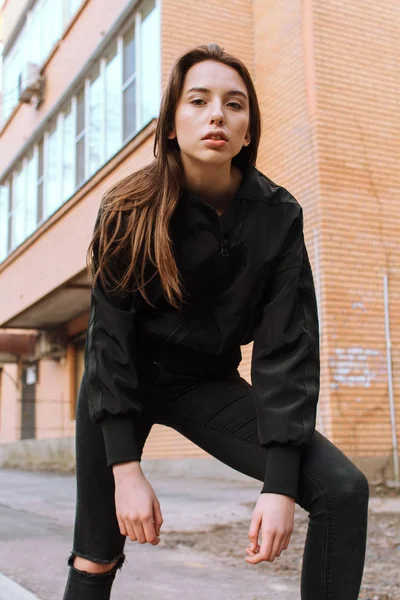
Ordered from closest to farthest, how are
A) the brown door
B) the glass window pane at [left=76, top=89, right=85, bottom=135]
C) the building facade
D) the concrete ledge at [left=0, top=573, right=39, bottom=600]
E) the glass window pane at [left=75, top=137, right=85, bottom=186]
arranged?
→ the concrete ledge at [left=0, top=573, right=39, bottom=600] → the building facade → the glass window pane at [left=75, top=137, right=85, bottom=186] → the glass window pane at [left=76, top=89, right=85, bottom=135] → the brown door

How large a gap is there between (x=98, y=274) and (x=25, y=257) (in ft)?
41.8

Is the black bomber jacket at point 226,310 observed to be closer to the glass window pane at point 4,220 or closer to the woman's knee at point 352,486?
the woman's knee at point 352,486

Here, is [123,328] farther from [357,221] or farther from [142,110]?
[142,110]

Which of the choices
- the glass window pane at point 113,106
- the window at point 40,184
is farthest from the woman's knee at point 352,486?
the window at point 40,184

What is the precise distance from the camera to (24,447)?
15.8m

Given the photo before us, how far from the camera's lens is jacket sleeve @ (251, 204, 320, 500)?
1.74m

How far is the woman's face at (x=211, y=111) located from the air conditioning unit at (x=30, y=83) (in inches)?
516

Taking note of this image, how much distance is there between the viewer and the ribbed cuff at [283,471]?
1713 millimetres

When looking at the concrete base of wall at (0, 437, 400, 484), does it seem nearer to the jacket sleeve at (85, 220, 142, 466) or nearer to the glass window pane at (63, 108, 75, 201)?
the glass window pane at (63, 108, 75, 201)

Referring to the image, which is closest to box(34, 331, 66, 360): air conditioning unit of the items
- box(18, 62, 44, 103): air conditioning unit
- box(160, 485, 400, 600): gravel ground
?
box(18, 62, 44, 103): air conditioning unit

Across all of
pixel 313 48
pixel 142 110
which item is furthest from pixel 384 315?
pixel 142 110

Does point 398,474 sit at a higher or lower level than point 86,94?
lower

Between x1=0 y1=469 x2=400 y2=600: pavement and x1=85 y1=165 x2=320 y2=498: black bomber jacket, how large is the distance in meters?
1.66

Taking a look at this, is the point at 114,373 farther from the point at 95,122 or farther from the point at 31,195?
the point at 31,195
